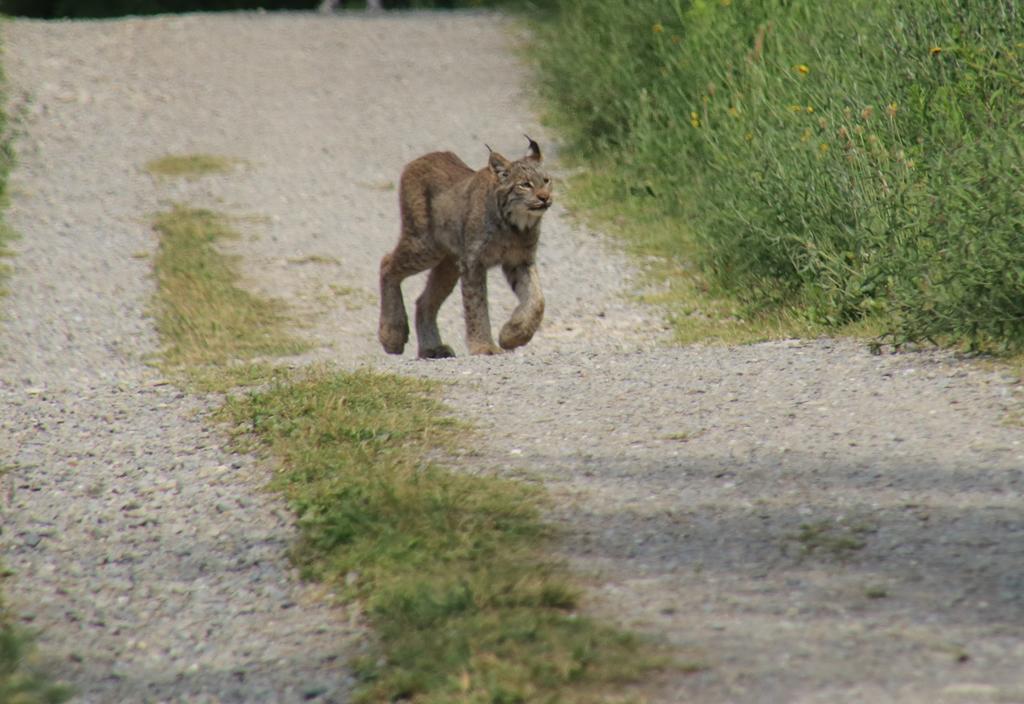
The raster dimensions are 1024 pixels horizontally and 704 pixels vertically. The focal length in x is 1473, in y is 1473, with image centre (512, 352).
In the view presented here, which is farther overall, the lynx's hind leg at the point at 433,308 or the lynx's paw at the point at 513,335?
the lynx's hind leg at the point at 433,308

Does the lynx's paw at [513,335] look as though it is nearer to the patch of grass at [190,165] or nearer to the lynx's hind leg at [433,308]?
the lynx's hind leg at [433,308]

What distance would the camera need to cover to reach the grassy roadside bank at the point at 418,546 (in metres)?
3.93

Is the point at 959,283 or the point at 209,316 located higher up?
the point at 959,283

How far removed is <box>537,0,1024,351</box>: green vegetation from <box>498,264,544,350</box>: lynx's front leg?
151 cm

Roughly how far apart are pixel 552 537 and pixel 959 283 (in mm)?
2833

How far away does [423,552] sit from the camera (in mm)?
4801

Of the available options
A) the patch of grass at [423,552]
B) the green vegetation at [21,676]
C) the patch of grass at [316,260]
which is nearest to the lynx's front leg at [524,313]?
the patch of grass at [423,552]

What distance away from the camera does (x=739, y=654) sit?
154 inches

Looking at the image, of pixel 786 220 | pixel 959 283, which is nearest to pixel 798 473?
pixel 959 283

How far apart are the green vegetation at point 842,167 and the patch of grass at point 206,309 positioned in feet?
9.78

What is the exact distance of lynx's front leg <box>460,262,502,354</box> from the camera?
340 inches

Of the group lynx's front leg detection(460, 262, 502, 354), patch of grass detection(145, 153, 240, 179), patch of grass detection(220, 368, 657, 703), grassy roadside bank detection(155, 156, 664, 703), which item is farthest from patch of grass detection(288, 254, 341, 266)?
patch of grass detection(220, 368, 657, 703)

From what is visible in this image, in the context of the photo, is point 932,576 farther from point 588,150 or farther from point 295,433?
point 588,150

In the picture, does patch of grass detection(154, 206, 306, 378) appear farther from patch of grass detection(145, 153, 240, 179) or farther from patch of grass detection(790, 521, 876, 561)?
patch of grass detection(790, 521, 876, 561)
